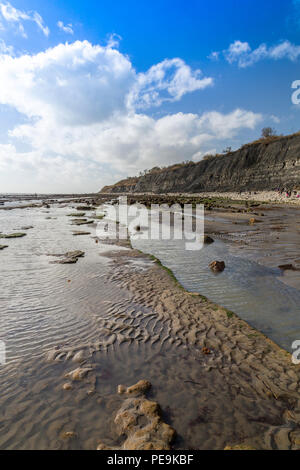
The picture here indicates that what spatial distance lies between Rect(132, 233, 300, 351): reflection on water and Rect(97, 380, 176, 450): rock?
10.4 ft

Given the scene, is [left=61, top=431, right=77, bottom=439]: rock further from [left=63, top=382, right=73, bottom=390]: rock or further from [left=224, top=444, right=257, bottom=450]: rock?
[left=224, top=444, right=257, bottom=450]: rock

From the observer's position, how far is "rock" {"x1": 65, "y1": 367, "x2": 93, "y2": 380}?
370 cm

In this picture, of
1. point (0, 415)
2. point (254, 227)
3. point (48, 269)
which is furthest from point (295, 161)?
point (0, 415)

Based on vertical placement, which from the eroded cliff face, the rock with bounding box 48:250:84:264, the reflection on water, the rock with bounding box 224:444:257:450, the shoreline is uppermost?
the eroded cliff face

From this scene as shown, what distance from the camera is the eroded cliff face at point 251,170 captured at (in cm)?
4341

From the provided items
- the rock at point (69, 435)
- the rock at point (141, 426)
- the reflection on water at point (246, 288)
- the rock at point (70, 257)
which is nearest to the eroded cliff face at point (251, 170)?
the reflection on water at point (246, 288)

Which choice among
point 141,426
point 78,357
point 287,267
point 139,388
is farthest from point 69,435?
point 287,267

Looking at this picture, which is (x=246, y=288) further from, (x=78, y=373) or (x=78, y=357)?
(x=78, y=373)

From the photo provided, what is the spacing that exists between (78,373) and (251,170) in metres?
58.6

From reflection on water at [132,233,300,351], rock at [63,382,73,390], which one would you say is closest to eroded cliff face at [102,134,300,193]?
reflection on water at [132,233,300,351]

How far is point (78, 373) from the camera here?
12.4 feet

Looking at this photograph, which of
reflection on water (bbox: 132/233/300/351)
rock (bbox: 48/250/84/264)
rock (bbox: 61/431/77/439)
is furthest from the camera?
rock (bbox: 48/250/84/264)

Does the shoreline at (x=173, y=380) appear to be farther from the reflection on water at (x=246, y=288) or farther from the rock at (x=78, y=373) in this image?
the reflection on water at (x=246, y=288)
